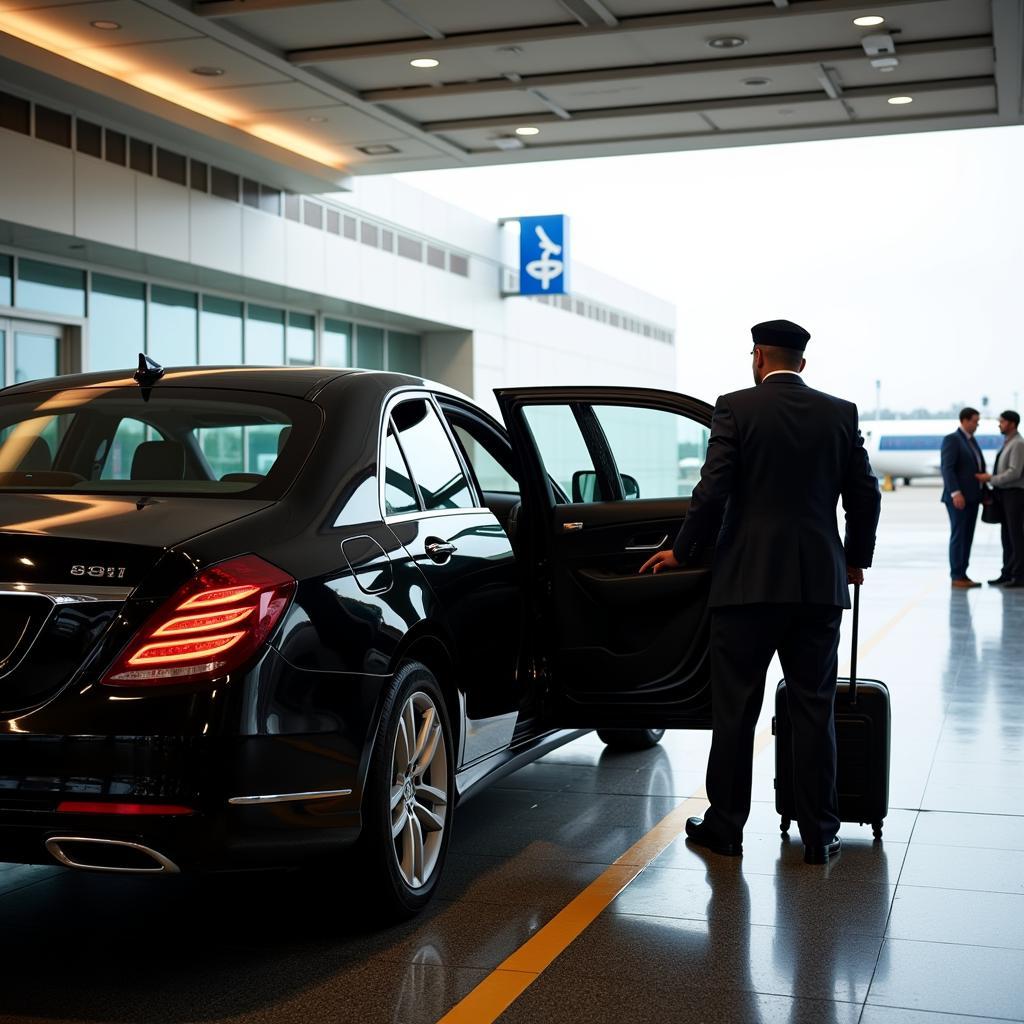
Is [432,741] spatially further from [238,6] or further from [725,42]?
[725,42]

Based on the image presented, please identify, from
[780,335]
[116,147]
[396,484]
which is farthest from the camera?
[116,147]

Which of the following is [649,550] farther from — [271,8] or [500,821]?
[271,8]

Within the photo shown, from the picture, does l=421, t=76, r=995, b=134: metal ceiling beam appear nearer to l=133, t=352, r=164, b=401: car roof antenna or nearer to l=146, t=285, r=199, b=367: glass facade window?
l=146, t=285, r=199, b=367: glass facade window

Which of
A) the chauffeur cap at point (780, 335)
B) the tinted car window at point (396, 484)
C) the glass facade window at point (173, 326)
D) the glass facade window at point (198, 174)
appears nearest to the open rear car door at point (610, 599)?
the chauffeur cap at point (780, 335)

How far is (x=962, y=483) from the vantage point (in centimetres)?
1730

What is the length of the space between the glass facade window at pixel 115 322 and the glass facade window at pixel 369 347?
22.8 feet

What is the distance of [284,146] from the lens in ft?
63.5

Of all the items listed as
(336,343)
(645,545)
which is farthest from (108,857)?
(336,343)

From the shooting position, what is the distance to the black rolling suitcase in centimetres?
559

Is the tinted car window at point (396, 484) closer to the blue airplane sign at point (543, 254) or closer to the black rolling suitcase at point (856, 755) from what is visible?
the black rolling suitcase at point (856, 755)

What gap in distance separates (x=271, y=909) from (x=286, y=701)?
1.21 metres

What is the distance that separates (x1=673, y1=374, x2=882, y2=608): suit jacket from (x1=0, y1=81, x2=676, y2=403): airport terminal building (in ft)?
38.3

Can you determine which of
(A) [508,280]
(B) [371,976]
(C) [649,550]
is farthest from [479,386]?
(B) [371,976]

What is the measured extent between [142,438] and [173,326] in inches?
604
